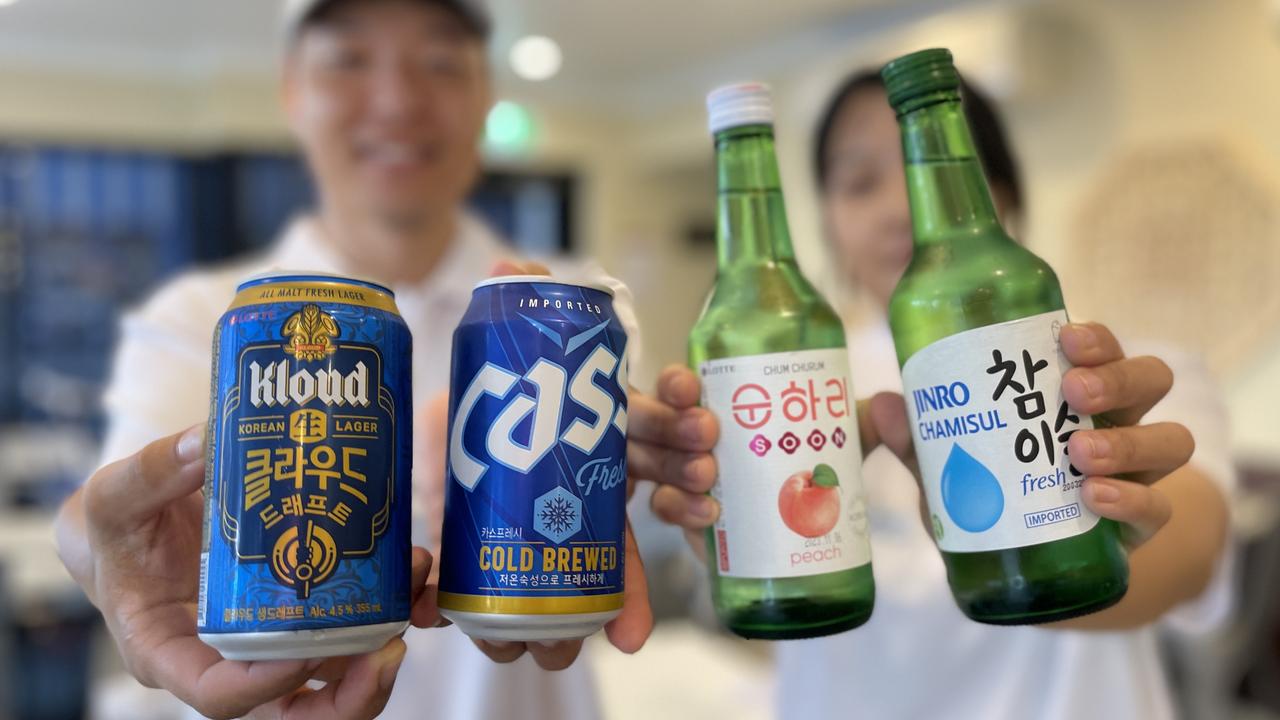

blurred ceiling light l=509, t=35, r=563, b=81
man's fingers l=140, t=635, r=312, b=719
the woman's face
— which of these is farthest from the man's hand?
blurred ceiling light l=509, t=35, r=563, b=81

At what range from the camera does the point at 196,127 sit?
3795 millimetres

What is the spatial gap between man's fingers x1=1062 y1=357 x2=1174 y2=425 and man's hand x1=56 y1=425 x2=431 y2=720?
382mm

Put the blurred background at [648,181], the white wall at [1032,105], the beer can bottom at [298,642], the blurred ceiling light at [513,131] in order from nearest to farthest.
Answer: the beer can bottom at [298,642] < the blurred background at [648,181] < the white wall at [1032,105] < the blurred ceiling light at [513,131]

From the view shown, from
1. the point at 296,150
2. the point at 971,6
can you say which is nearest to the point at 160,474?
Answer: the point at 971,6

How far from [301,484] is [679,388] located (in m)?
0.23

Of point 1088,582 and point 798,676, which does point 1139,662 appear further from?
point 1088,582

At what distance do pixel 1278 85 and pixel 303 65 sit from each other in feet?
8.20

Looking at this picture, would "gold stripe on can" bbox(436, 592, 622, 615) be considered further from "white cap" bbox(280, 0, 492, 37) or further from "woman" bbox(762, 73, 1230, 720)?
"white cap" bbox(280, 0, 492, 37)

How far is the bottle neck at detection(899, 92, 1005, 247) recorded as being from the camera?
563 mm

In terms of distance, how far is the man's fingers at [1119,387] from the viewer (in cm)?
50

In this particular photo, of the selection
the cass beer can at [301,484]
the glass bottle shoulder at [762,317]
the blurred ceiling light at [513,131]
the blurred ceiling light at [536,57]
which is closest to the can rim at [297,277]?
the cass beer can at [301,484]

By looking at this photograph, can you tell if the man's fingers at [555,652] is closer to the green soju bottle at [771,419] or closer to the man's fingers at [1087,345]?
the green soju bottle at [771,419]

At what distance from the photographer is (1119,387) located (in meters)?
Answer: 0.52

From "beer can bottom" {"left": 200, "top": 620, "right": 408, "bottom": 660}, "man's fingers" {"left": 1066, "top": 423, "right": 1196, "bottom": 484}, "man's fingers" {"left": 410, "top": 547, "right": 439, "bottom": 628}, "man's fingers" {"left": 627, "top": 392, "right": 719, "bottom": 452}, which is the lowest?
"beer can bottom" {"left": 200, "top": 620, "right": 408, "bottom": 660}
